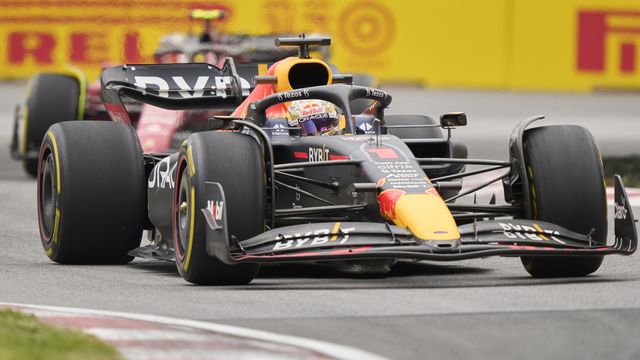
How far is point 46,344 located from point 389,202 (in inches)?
111

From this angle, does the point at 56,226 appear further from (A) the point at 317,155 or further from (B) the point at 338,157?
(B) the point at 338,157

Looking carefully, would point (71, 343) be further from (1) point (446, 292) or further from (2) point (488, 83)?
(2) point (488, 83)

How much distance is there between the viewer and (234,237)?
30.4ft

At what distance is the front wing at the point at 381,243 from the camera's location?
9.09m

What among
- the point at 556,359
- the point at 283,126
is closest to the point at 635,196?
the point at 283,126

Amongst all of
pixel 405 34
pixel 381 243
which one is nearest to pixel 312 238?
pixel 381 243

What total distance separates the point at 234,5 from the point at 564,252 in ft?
74.8

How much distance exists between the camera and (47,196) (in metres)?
11.5

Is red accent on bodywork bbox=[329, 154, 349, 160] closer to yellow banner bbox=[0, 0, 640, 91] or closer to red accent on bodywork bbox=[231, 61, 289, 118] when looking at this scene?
red accent on bodywork bbox=[231, 61, 289, 118]

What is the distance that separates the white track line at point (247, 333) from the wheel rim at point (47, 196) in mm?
2574

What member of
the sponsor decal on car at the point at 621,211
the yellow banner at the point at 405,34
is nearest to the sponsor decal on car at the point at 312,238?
the sponsor decal on car at the point at 621,211

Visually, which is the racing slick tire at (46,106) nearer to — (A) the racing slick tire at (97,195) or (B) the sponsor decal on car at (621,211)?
(A) the racing slick tire at (97,195)

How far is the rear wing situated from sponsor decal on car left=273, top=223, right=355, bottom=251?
3.23m

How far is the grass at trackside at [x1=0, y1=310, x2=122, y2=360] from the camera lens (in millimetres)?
6844
